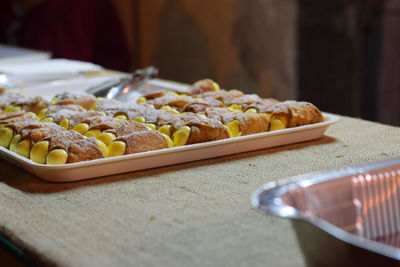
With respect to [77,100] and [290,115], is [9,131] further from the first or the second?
[290,115]

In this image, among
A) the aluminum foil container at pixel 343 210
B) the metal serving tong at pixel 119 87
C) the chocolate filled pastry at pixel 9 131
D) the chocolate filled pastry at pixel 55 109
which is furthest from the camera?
the metal serving tong at pixel 119 87

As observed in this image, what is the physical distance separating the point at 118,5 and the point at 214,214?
310 cm

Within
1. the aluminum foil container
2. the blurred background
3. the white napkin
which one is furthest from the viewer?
the blurred background

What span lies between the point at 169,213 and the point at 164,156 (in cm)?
18

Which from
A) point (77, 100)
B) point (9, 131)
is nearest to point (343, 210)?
point (9, 131)

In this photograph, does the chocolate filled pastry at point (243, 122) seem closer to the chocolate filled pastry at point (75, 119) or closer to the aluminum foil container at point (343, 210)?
the chocolate filled pastry at point (75, 119)

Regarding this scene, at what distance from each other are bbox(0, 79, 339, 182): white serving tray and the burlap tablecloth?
0.04 ft

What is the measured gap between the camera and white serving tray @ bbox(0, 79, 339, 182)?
808 millimetres

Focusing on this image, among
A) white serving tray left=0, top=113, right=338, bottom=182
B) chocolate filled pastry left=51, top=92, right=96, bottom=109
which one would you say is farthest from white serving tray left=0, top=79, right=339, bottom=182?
chocolate filled pastry left=51, top=92, right=96, bottom=109

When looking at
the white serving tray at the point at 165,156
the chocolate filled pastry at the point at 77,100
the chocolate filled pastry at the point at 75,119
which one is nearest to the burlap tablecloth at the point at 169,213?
the white serving tray at the point at 165,156

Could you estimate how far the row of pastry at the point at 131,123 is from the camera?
0.85m

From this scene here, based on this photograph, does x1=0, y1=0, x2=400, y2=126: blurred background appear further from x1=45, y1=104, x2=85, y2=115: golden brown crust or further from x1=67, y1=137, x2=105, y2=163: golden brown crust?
x1=67, y1=137, x2=105, y2=163: golden brown crust

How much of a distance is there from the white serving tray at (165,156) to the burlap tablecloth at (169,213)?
0.04 feet

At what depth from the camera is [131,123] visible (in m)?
0.92
